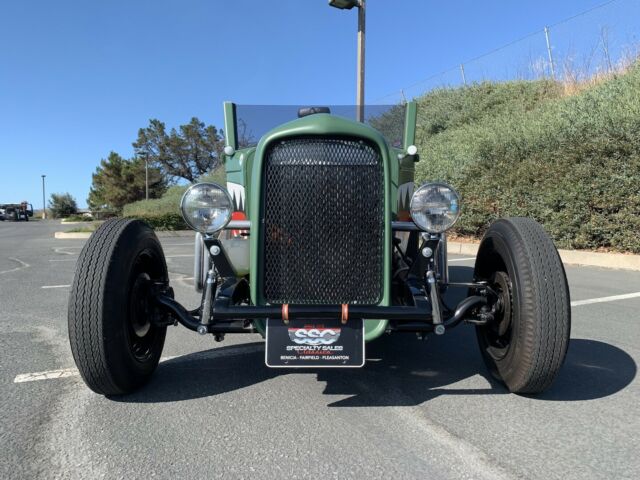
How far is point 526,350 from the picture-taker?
2.53m

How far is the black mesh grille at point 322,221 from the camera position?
2621 mm

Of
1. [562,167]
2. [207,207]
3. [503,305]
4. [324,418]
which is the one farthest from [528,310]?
[562,167]

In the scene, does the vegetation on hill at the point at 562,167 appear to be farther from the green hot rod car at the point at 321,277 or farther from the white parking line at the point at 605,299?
the green hot rod car at the point at 321,277

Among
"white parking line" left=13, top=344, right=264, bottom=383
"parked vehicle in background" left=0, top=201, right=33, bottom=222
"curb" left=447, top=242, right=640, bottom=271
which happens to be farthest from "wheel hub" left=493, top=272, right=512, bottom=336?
"parked vehicle in background" left=0, top=201, right=33, bottom=222

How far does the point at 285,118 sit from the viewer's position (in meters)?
4.28

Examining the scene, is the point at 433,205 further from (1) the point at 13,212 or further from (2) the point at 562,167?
(1) the point at 13,212

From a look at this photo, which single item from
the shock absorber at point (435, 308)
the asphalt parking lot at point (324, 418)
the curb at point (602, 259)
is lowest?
the asphalt parking lot at point (324, 418)

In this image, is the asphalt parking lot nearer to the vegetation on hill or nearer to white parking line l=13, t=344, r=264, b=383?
white parking line l=13, t=344, r=264, b=383

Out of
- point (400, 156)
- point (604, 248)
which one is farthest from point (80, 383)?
point (604, 248)

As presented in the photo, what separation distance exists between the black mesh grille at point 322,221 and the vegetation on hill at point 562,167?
24.6 ft

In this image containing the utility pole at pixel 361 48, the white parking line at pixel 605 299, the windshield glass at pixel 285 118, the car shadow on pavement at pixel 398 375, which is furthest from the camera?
the utility pole at pixel 361 48

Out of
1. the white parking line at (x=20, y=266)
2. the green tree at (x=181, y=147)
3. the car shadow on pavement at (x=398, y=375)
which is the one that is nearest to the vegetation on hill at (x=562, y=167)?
the car shadow on pavement at (x=398, y=375)

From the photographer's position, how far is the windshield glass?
13.7ft

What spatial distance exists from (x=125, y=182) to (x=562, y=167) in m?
42.7
